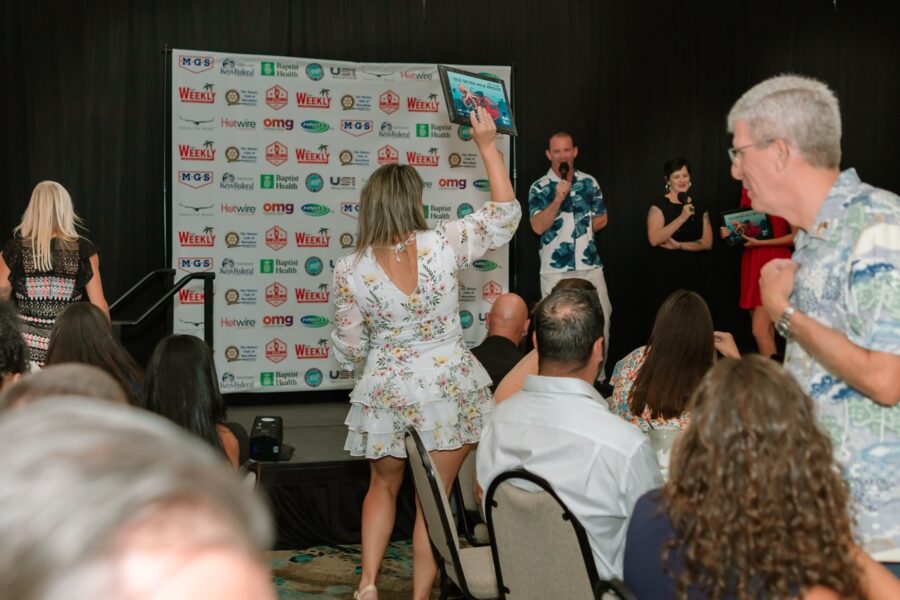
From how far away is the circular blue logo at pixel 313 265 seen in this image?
7082 millimetres

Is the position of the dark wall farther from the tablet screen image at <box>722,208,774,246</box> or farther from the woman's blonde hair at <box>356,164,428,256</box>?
the woman's blonde hair at <box>356,164,428,256</box>

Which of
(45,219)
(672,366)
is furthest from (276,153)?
(672,366)

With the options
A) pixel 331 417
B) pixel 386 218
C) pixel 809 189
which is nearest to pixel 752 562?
pixel 809 189

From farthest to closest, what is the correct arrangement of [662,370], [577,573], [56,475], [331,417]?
[331,417] → [662,370] → [577,573] → [56,475]

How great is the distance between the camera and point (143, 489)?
49 cm

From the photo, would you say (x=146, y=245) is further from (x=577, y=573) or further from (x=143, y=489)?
(x=143, y=489)

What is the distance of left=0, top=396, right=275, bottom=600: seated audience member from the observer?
474 millimetres

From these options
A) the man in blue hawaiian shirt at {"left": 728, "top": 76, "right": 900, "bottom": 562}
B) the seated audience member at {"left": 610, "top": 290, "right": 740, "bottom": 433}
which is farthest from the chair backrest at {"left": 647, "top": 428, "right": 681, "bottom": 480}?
the man in blue hawaiian shirt at {"left": 728, "top": 76, "right": 900, "bottom": 562}

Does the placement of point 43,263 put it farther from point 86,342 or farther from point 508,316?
point 508,316

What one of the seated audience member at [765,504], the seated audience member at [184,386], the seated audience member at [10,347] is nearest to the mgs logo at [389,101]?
the seated audience member at [184,386]

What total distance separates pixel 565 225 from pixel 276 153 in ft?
6.83

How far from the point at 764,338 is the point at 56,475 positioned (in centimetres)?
713

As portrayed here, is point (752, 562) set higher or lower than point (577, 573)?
higher

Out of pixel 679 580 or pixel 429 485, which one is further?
pixel 429 485
